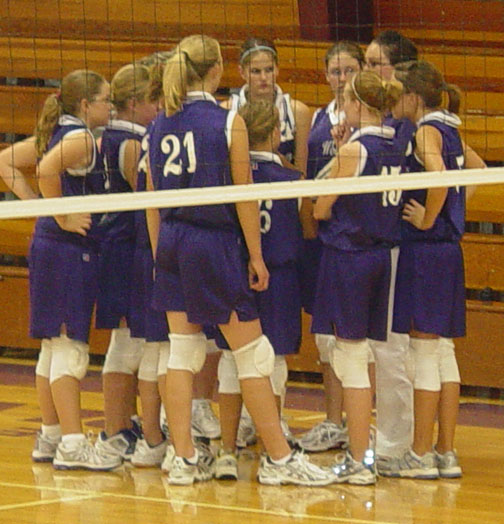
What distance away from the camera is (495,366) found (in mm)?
8219

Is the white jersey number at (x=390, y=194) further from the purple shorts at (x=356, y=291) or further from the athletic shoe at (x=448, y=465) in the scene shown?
the athletic shoe at (x=448, y=465)

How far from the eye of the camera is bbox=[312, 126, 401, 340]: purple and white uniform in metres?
5.77

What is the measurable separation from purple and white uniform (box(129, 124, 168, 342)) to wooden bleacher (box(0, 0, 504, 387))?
2401 millimetres

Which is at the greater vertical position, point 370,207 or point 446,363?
point 370,207

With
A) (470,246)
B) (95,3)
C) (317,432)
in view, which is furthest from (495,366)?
(95,3)

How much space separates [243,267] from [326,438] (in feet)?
4.00

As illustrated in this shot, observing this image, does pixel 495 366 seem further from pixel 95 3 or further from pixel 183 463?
pixel 95 3

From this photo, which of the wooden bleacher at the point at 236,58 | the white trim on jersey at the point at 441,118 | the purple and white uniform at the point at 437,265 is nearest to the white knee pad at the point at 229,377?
the purple and white uniform at the point at 437,265

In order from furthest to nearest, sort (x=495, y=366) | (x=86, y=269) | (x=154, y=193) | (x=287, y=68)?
(x=287, y=68)
(x=495, y=366)
(x=86, y=269)
(x=154, y=193)

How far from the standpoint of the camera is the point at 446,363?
605 centimetres

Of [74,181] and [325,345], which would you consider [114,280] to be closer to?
[74,181]

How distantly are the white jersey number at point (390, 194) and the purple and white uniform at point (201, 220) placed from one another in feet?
2.04

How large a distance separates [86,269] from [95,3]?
184 inches

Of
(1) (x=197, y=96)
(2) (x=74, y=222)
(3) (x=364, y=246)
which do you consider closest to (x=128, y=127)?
(2) (x=74, y=222)
